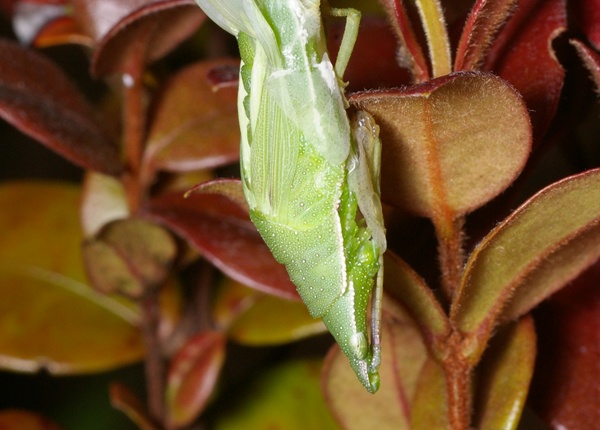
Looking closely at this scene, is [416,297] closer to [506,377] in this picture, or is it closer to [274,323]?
[506,377]

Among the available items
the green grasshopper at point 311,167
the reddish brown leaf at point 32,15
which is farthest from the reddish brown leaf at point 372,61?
the reddish brown leaf at point 32,15

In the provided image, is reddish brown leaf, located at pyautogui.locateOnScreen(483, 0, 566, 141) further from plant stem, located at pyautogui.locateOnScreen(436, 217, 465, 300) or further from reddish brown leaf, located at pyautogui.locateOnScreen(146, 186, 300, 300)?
reddish brown leaf, located at pyautogui.locateOnScreen(146, 186, 300, 300)

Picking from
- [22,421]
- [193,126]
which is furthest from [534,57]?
[22,421]

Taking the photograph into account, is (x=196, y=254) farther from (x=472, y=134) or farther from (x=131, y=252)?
(x=472, y=134)

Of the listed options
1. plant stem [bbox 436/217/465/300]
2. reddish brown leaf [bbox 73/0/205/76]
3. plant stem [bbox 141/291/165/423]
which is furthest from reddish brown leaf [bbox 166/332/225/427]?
plant stem [bbox 436/217/465/300]

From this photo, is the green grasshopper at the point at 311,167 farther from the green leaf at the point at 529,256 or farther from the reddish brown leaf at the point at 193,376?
the reddish brown leaf at the point at 193,376

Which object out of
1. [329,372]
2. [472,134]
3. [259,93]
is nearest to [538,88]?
[472,134]
